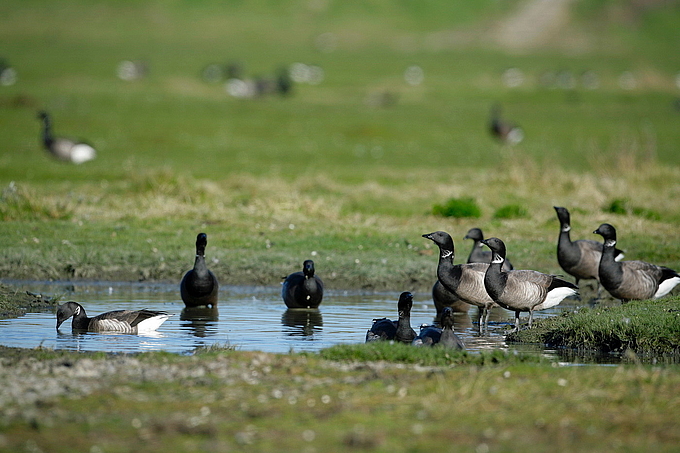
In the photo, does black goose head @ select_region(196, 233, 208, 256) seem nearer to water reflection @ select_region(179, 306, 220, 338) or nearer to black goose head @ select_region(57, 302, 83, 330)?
water reflection @ select_region(179, 306, 220, 338)

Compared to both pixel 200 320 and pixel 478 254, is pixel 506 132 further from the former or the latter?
pixel 200 320

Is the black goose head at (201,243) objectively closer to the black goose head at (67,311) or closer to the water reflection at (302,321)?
the water reflection at (302,321)

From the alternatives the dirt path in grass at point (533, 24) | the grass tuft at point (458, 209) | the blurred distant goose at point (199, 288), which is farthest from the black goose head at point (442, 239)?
the dirt path in grass at point (533, 24)

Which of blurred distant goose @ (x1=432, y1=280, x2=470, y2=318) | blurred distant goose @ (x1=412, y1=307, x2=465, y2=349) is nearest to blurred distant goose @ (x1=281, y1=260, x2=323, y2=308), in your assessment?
blurred distant goose @ (x1=432, y1=280, x2=470, y2=318)

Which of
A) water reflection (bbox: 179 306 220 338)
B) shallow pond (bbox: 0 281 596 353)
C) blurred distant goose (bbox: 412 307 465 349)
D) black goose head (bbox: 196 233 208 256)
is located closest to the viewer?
blurred distant goose (bbox: 412 307 465 349)

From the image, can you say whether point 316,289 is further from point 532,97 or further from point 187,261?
point 532,97

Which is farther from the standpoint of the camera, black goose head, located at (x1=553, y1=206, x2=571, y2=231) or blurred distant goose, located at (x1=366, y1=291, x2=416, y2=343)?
black goose head, located at (x1=553, y1=206, x2=571, y2=231)

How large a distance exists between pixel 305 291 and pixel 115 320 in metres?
3.68

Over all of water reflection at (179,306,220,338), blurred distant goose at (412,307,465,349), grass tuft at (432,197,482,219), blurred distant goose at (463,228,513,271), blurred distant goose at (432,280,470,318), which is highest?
grass tuft at (432,197,482,219)

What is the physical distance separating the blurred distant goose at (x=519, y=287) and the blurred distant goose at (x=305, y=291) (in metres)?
3.29

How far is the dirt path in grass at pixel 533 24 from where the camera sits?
121875 millimetres

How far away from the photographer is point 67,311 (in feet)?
43.2

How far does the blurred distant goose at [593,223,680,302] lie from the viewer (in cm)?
1492

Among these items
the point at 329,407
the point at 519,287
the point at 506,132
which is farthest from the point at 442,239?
the point at 506,132
